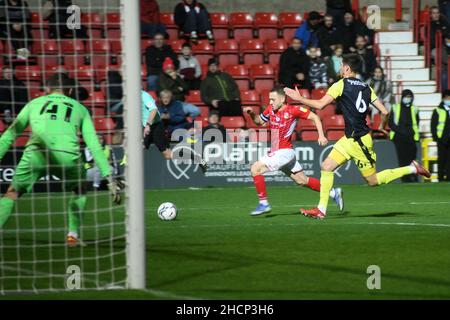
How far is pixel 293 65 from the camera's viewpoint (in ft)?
76.2

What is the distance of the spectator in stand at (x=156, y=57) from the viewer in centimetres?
2292

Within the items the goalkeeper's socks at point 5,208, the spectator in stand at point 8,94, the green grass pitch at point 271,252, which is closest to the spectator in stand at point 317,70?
the green grass pitch at point 271,252

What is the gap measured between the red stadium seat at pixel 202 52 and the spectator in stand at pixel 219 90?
180 centimetres

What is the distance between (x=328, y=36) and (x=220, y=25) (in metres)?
3.06

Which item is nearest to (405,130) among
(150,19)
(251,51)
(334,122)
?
(334,122)

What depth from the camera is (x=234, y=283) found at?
29.9ft

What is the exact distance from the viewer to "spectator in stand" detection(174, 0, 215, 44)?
24203 millimetres

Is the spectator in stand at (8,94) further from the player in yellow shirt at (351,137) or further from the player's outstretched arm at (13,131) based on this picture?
the player in yellow shirt at (351,137)

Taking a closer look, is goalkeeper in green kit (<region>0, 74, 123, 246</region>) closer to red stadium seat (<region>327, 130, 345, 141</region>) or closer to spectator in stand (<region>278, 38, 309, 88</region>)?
red stadium seat (<region>327, 130, 345, 141</region>)

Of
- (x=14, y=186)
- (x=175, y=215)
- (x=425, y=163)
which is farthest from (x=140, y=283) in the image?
(x=425, y=163)

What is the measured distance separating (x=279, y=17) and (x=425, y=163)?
19.5 feet

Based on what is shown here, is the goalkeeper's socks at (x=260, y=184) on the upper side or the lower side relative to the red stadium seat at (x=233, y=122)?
lower

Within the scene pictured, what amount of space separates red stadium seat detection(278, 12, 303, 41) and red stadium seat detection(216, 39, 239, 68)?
1452 millimetres
